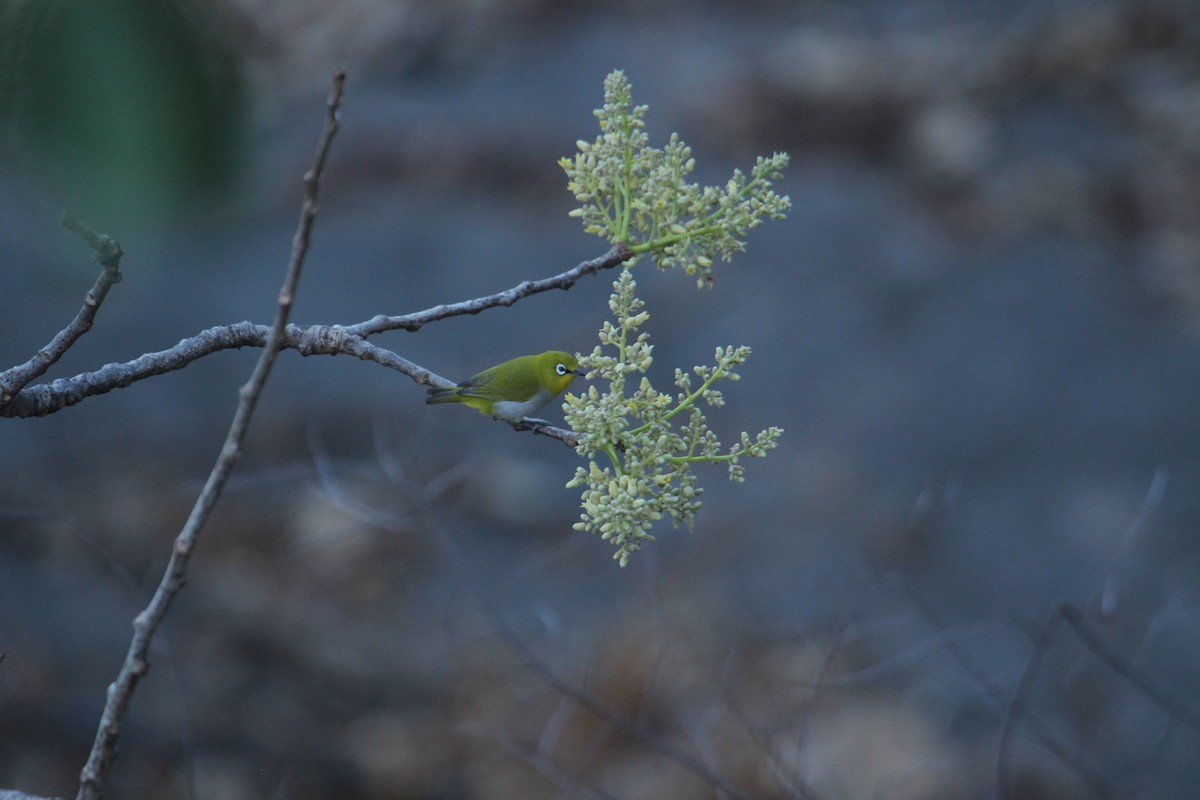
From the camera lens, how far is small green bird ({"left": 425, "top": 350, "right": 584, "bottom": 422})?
2146 millimetres

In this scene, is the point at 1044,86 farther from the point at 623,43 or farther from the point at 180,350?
the point at 180,350

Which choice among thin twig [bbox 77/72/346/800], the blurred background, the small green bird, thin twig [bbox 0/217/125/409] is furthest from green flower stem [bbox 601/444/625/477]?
the blurred background

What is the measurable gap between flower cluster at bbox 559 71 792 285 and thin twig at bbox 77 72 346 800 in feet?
1.69

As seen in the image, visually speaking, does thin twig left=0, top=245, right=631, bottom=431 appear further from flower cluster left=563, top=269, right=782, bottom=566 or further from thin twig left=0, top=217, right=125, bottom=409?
flower cluster left=563, top=269, right=782, bottom=566

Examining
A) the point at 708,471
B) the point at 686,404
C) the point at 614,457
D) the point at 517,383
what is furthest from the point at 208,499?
the point at 708,471

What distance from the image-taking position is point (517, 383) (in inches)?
85.6

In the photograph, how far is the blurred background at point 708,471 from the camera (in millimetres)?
5223

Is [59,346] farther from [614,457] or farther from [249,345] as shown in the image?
[614,457]

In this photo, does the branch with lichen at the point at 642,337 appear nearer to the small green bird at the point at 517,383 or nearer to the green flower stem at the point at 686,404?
the green flower stem at the point at 686,404

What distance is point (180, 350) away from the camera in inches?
61.1

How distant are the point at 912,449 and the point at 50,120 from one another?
23.0 ft

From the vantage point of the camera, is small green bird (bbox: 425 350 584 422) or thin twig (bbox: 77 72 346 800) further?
small green bird (bbox: 425 350 584 422)

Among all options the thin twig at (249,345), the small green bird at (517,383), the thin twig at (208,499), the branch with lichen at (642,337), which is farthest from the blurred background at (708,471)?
the thin twig at (208,499)

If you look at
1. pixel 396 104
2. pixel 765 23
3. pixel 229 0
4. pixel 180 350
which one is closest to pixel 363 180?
pixel 396 104
